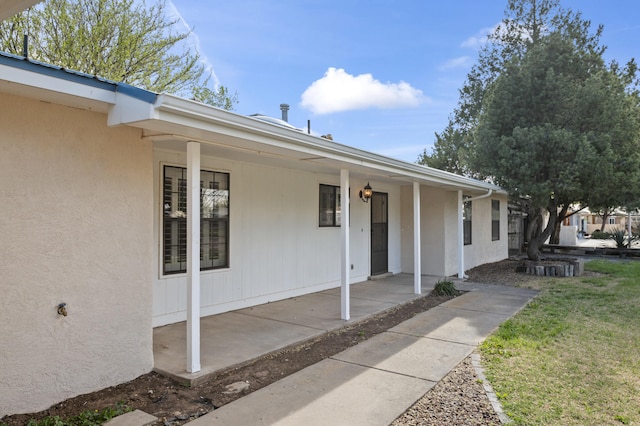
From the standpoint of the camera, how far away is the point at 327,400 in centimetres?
364

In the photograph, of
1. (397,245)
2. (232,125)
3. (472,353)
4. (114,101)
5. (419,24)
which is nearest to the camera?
(114,101)

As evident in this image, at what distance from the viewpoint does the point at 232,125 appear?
3760 millimetres

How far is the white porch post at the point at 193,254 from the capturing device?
4023mm

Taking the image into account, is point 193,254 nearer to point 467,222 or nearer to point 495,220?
point 467,222

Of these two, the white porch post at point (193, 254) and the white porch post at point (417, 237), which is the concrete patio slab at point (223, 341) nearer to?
the white porch post at point (193, 254)

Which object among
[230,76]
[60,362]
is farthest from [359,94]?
[60,362]

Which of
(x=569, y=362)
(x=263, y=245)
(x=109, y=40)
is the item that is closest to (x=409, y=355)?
(x=569, y=362)

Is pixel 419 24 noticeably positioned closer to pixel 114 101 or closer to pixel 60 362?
pixel 114 101

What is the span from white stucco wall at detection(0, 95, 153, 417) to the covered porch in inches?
20.7

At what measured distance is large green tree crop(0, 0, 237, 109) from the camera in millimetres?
12266

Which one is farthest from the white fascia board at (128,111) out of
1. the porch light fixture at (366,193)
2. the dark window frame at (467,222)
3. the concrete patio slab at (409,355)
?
→ the dark window frame at (467,222)

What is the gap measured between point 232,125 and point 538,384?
3.76m

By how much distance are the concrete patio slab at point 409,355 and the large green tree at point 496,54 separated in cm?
966

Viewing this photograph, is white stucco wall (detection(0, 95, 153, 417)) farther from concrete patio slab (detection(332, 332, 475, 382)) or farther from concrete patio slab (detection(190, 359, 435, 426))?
concrete patio slab (detection(332, 332, 475, 382))
